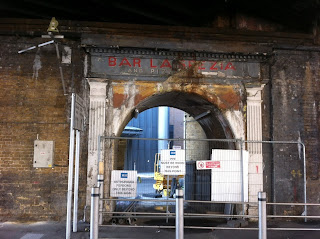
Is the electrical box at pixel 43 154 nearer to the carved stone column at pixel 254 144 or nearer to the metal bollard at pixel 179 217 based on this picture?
the metal bollard at pixel 179 217

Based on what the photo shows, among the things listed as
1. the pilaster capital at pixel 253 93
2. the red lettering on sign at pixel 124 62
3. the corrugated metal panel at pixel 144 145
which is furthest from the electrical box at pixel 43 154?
the corrugated metal panel at pixel 144 145

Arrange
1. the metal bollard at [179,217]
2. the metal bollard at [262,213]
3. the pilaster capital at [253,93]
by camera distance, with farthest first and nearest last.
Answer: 1. the pilaster capital at [253,93]
2. the metal bollard at [262,213]
3. the metal bollard at [179,217]

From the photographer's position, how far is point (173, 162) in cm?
787

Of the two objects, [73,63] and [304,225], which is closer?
[304,225]

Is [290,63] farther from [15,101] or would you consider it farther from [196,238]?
[15,101]

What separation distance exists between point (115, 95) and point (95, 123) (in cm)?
99

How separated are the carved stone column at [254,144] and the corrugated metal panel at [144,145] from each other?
1743cm

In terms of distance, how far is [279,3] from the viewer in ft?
29.5

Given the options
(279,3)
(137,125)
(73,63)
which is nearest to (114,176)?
(73,63)

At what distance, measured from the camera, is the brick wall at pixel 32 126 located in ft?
26.6

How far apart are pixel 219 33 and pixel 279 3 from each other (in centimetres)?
203

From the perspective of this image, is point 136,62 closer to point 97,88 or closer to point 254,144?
point 97,88

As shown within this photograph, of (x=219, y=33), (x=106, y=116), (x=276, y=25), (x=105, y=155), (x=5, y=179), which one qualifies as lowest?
(x=5, y=179)

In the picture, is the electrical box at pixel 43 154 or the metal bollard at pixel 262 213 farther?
the electrical box at pixel 43 154
